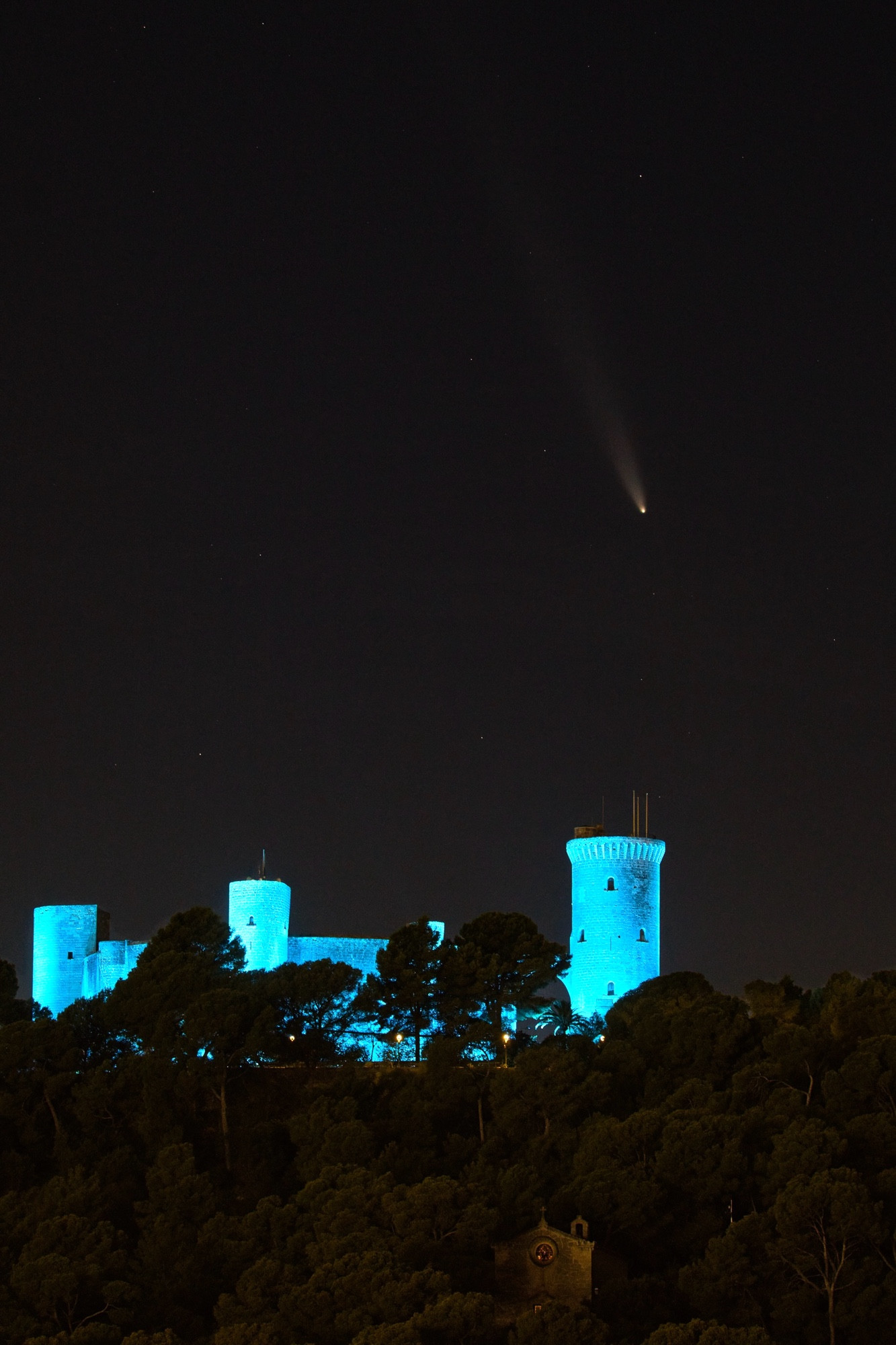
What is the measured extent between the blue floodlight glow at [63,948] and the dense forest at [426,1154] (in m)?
3.87

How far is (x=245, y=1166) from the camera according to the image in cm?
3825

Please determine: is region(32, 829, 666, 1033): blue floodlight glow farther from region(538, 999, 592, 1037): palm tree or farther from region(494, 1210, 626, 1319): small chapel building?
region(494, 1210, 626, 1319): small chapel building

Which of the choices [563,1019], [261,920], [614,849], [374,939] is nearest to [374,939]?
[374,939]

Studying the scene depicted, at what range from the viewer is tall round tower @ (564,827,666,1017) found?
48656 mm

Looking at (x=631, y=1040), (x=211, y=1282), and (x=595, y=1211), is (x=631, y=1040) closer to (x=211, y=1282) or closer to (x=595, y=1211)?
(x=595, y=1211)

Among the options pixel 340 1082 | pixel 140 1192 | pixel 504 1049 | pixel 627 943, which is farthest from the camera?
pixel 627 943

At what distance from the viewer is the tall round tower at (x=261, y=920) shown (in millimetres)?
49344

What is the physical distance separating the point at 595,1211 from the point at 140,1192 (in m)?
9.84

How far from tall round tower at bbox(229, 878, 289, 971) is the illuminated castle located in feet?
0.06

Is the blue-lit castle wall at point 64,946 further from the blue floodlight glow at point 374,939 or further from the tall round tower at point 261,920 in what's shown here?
the tall round tower at point 261,920

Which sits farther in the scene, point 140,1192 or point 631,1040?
point 631,1040

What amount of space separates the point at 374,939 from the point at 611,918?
6.75 meters

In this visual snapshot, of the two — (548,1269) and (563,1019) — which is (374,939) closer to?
(563,1019)

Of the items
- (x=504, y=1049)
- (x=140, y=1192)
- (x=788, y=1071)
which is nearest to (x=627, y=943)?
(x=504, y=1049)
